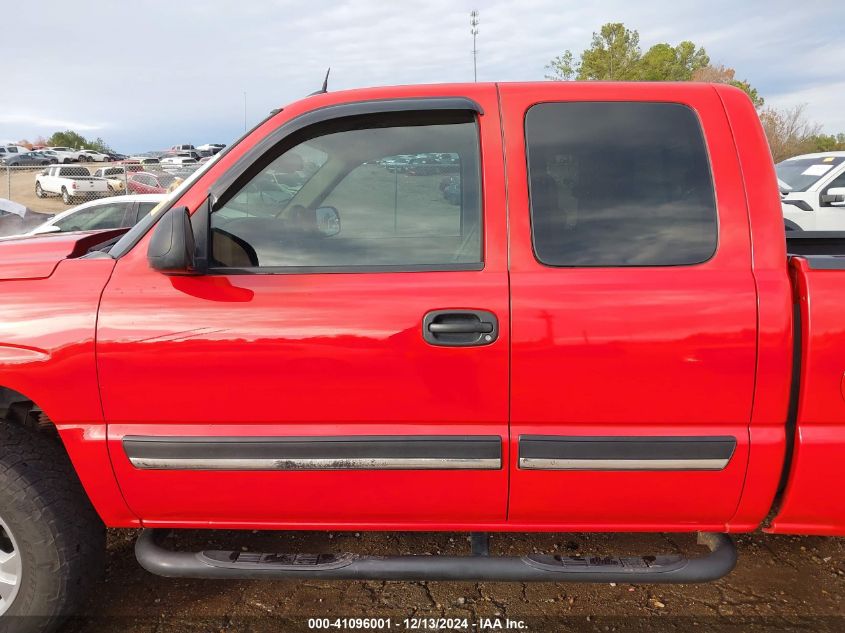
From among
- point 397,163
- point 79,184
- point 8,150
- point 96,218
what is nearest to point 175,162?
point 79,184

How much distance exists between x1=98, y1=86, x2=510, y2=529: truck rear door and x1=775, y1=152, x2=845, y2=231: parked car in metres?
8.75

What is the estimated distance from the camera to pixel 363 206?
2.20m

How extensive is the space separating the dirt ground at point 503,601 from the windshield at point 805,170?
853 cm

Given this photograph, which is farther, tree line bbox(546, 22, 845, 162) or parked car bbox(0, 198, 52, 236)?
tree line bbox(546, 22, 845, 162)

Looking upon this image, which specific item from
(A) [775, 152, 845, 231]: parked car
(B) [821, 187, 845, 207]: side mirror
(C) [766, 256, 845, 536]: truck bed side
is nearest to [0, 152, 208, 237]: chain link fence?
(A) [775, 152, 845, 231]: parked car

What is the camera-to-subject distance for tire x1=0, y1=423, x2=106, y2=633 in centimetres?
214

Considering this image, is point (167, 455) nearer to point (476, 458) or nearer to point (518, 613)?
point (476, 458)

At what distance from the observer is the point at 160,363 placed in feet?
6.57

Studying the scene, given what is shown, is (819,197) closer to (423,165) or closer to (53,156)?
(423,165)

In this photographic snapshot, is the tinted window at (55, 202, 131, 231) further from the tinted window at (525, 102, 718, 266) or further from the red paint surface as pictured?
the tinted window at (525, 102, 718, 266)

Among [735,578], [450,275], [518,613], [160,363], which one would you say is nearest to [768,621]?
[735,578]

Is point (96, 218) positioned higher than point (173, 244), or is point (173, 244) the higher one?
point (173, 244)

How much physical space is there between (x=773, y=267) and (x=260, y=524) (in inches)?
77.9

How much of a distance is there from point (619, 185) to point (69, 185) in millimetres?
26782
